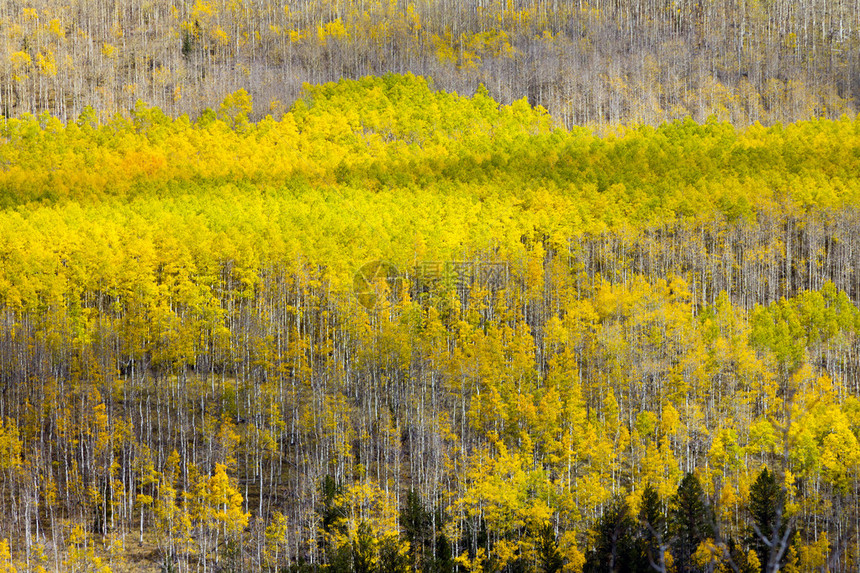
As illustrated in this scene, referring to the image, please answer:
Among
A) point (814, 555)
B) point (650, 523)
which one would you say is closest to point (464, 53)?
point (650, 523)

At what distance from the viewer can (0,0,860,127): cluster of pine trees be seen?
144000 millimetres

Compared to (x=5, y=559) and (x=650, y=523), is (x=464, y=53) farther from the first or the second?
(x=5, y=559)

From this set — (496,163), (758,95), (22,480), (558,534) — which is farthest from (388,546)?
(758,95)

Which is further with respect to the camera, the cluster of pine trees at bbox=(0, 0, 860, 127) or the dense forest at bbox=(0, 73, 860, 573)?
the cluster of pine trees at bbox=(0, 0, 860, 127)

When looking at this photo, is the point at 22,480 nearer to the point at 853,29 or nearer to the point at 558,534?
the point at 558,534

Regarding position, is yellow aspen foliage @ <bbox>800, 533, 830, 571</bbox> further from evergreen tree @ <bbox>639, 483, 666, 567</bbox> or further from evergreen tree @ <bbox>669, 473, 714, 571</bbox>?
evergreen tree @ <bbox>639, 483, 666, 567</bbox>

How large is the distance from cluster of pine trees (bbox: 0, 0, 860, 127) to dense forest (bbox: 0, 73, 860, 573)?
4153 centimetres

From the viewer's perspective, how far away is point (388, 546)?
157ft

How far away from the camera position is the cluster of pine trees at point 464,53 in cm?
14400

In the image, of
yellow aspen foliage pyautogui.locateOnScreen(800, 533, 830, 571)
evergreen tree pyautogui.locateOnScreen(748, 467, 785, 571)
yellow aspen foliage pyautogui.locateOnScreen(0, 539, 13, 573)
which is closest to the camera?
yellow aspen foliage pyautogui.locateOnScreen(0, 539, 13, 573)

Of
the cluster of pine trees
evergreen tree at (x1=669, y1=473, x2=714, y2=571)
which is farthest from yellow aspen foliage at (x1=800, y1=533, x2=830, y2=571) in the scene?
the cluster of pine trees

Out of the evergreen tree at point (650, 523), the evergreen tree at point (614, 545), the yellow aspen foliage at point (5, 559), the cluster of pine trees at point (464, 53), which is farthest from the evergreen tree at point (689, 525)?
the cluster of pine trees at point (464, 53)

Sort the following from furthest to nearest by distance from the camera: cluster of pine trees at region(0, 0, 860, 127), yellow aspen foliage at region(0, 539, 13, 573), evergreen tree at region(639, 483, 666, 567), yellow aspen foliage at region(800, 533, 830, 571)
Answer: cluster of pine trees at region(0, 0, 860, 127) → evergreen tree at region(639, 483, 666, 567) → yellow aspen foliage at region(800, 533, 830, 571) → yellow aspen foliage at region(0, 539, 13, 573)

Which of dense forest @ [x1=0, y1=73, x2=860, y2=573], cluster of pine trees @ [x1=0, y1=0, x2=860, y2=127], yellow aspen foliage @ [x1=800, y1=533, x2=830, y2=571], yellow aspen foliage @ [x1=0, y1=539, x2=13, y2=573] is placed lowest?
yellow aspen foliage @ [x1=800, y1=533, x2=830, y2=571]
